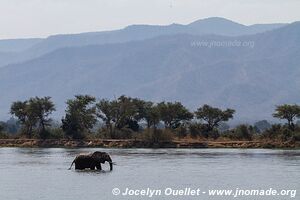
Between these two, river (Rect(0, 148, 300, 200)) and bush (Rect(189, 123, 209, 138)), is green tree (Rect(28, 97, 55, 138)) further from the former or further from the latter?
river (Rect(0, 148, 300, 200))

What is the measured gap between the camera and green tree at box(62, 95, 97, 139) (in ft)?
451

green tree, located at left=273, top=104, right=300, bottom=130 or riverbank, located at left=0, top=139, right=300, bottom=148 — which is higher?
green tree, located at left=273, top=104, right=300, bottom=130

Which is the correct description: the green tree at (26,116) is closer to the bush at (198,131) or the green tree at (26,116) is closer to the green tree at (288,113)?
the bush at (198,131)

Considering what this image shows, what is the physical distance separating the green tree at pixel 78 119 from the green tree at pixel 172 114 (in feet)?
39.4

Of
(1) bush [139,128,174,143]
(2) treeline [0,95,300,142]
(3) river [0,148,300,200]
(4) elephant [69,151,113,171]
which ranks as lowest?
(3) river [0,148,300,200]

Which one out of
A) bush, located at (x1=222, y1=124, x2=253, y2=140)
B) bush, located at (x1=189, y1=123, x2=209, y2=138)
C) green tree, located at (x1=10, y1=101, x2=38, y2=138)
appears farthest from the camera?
green tree, located at (x1=10, y1=101, x2=38, y2=138)

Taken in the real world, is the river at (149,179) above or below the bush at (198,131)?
below

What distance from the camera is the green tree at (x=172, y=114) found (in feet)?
460

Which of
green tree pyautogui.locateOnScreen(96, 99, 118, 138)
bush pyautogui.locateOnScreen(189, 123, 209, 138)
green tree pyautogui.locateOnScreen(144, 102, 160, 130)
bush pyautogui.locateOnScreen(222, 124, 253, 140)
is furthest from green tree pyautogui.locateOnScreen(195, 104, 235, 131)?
green tree pyautogui.locateOnScreen(96, 99, 118, 138)

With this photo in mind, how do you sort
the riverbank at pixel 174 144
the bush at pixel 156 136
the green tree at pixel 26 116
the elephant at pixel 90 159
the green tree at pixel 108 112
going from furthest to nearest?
1. the green tree at pixel 26 116
2. the green tree at pixel 108 112
3. the bush at pixel 156 136
4. the riverbank at pixel 174 144
5. the elephant at pixel 90 159

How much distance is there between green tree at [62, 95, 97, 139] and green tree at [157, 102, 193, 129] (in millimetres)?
11995

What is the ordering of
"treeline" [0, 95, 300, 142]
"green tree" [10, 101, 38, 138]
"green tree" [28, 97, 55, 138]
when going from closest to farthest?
"treeline" [0, 95, 300, 142], "green tree" [28, 97, 55, 138], "green tree" [10, 101, 38, 138]

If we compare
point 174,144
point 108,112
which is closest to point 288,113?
point 174,144

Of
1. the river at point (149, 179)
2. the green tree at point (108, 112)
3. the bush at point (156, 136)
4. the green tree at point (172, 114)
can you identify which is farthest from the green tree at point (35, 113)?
the river at point (149, 179)
